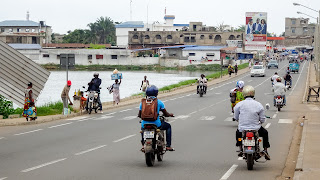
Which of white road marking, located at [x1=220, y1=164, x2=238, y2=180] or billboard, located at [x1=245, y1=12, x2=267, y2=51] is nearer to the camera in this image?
white road marking, located at [x1=220, y1=164, x2=238, y2=180]

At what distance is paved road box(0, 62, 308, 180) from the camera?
12.6 meters

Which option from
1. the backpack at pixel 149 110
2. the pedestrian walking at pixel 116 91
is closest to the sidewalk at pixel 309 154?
the backpack at pixel 149 110

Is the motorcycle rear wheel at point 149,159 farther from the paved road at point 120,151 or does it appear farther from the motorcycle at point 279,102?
the motorcycle at point 279,102

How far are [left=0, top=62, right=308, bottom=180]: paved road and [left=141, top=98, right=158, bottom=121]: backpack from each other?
1062 millimetres

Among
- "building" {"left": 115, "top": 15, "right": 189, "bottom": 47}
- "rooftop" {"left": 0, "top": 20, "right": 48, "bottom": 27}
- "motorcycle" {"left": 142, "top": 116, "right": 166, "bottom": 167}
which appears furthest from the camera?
"rooftop" {"left": 0, "top": 20, "right": 48, "bottom": 27}

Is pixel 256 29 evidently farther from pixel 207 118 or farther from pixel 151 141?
pixel 151 141

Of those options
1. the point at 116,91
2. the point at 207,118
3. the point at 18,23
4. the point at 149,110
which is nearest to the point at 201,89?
the point at 116,91

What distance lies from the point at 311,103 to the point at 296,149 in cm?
2357

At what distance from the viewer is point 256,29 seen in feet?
397

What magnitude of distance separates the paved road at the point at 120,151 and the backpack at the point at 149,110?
106 centimetres

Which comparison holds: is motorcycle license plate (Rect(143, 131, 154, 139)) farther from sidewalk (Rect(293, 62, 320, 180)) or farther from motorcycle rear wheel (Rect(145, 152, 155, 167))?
sidewalk (Rect(293, 62, 320, 180))

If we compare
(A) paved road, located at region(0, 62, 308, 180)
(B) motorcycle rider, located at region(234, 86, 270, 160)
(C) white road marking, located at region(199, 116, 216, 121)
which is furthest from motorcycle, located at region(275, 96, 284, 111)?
(B) motorcycle rider, located at region(234, 86, 270, 160)

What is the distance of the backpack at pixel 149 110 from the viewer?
13398 mm

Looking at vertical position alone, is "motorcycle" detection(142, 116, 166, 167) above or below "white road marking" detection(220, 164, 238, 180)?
above
